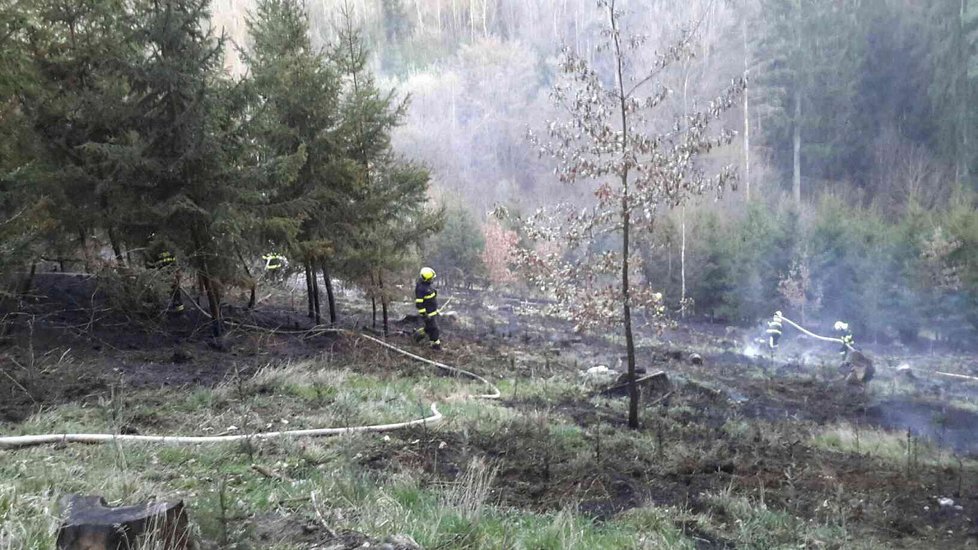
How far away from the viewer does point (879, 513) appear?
6.84 meters

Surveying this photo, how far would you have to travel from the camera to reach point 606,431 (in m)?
Result: 9.34

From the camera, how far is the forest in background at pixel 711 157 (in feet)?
36.7

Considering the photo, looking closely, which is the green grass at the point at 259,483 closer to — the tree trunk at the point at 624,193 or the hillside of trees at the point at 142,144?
the tree trunk at the point at 624,193

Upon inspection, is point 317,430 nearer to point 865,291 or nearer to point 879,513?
point 879,513

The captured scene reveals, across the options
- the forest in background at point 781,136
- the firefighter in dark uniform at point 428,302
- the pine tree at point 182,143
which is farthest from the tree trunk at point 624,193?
the firefighter in dark uniform at point 428,302

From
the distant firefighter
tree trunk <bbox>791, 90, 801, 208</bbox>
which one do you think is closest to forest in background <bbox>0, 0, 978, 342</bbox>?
tree trunk <bbox>791, 90, 801, 208</bbox>

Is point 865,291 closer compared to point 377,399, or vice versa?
point 377,399

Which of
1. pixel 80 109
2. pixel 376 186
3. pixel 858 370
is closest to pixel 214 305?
pixel 80 109

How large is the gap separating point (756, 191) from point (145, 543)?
→ 42.2 m

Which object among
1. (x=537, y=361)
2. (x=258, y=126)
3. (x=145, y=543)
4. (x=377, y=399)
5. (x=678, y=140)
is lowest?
(x=537, y=361)

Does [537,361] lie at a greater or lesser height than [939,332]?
greater

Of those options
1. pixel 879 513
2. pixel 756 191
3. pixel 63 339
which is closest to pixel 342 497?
pixel 879 513

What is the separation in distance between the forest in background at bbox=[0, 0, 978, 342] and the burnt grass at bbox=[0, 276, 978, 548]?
4.81ft

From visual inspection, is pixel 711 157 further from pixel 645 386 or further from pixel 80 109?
pixel 80 109
